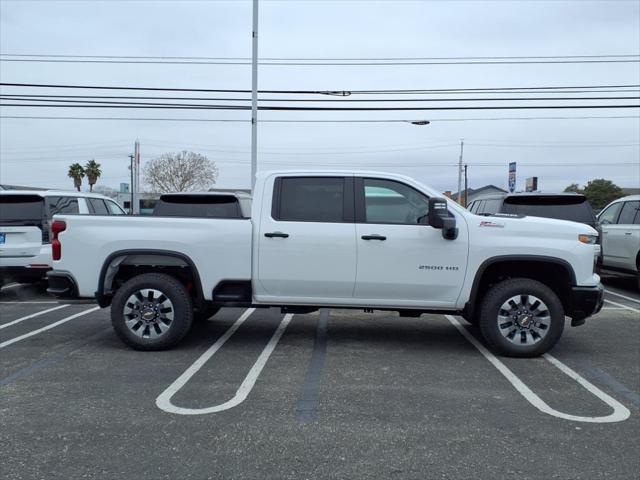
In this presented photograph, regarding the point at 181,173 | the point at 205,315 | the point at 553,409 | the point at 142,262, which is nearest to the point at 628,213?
the point at 553,409

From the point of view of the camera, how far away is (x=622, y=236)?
10758mm

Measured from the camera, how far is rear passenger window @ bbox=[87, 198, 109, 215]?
35.4ft

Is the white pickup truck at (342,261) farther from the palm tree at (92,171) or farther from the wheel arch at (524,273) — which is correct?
the palm tree at (92,171)

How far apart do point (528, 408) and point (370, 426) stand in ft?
4.51

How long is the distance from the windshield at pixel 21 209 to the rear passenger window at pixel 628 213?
10.8 m

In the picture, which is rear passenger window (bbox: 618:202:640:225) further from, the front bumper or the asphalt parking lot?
the front bumper

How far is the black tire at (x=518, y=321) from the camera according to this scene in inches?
228

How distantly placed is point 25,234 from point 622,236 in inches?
427

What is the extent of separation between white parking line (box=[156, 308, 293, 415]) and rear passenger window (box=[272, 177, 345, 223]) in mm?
1562

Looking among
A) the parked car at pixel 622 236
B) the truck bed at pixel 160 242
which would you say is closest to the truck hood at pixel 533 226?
the truck bed at pixel 160 242

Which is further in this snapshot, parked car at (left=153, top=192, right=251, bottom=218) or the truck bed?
parked car at (left=153, top=192, right=251, bottom=218)

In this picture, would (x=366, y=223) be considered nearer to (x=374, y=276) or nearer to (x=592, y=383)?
(x=374, y=276)

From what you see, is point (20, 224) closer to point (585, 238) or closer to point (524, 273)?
point (524, 273)

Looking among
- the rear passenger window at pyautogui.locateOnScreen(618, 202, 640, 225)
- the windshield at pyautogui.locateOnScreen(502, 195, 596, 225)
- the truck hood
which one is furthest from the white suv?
the rear passenger window at pyautogui.locateOnScreen(618, 202, 640, 225)
